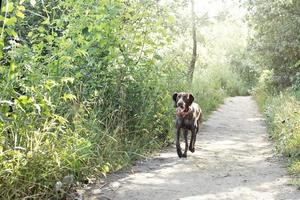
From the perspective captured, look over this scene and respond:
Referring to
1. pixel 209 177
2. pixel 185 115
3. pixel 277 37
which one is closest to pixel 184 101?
pixel 185 115

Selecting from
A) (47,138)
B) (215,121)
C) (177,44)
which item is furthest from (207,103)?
(47,138)

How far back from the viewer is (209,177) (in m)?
5.76

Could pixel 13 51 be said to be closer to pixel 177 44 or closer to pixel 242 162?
pixel 242 162

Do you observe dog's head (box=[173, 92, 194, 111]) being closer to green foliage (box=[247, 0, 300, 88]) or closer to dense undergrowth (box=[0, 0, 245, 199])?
dense undergrowth (box=[0, 0, 245, 199])

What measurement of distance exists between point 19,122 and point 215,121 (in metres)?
8.95

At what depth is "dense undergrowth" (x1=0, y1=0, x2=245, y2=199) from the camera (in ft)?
13.6

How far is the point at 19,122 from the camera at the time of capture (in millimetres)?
4375

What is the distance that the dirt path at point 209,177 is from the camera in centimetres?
492

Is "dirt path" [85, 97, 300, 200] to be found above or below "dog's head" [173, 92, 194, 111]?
below

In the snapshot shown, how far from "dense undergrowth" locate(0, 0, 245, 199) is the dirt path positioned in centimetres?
35

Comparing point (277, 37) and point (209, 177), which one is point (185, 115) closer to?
point (209, 177)

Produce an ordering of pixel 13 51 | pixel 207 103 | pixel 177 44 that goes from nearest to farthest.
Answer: pixel 13 51
pixel 207 103
pixel 177 44

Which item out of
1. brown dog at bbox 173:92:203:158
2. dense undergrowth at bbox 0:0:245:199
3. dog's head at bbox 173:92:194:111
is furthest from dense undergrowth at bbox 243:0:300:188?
dense undergrowth at bbox 0:0:245:199

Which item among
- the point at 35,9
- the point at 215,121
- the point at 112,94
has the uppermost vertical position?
the point at 35,9
